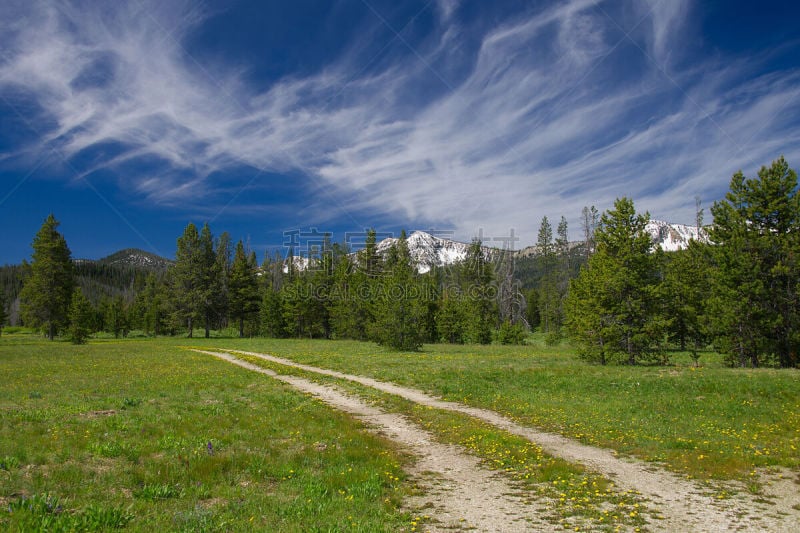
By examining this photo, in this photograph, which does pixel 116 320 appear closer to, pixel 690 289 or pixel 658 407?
pixel 658 407

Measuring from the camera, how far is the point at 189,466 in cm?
942

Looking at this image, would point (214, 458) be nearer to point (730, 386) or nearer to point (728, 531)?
point (728, 531)

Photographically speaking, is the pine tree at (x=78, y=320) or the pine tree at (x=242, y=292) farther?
the pine tree at (x=242, y=292)

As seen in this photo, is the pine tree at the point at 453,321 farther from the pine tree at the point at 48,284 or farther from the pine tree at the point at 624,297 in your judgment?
the pine tree at the point at 48,284

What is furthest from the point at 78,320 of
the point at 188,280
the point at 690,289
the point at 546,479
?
the point at 690,289

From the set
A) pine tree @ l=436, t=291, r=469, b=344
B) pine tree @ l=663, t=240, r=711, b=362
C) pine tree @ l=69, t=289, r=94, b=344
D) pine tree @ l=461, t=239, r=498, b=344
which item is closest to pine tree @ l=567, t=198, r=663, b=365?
pine tree @ l=663, t=240, r=711, b=362

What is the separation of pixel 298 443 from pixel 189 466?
307cm

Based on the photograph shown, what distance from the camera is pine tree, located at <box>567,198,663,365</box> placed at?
1278 inches

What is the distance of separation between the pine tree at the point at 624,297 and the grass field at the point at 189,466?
24389 millimetres

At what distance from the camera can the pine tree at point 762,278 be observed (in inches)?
1168

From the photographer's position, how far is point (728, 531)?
278 inches

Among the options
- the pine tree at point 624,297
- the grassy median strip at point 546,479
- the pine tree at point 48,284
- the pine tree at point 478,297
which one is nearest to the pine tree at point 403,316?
the pine tree at point 478,297

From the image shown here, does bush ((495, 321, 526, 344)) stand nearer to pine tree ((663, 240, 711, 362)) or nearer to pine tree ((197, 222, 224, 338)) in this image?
pine tree ((663, 240, 711, 362))

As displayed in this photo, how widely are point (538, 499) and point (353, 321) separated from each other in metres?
57.0
